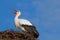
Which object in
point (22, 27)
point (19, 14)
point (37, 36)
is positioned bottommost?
point (37, 36)

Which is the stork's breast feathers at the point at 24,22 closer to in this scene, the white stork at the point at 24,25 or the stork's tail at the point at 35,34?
the white stork at the point at 24,25

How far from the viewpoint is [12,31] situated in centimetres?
1305

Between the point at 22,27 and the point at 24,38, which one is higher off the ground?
the point at 22,27

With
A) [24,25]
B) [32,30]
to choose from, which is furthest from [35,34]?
[24,25]

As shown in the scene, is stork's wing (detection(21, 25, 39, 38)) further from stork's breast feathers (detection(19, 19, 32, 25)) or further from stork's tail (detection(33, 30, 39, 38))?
stork's breast feathers (detection(19, 19, 32, 25))

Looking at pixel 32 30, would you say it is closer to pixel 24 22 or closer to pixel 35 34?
pixel 35 34

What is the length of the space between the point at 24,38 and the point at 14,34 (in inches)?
21.3

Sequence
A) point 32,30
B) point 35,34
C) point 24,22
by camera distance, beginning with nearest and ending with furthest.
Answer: point 35,34
point 32,30
point 24,22

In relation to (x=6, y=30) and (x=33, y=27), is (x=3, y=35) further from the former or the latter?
(x=33, y=27)

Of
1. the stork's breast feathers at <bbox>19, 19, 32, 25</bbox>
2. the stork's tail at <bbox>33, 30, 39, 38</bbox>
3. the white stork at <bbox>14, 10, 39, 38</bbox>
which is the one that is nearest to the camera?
the stork's tail at <bbox>33, 30, 39, 38</bbox>

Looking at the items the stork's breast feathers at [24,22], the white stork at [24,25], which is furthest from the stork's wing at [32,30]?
the stork's breast feathers at [24,22]

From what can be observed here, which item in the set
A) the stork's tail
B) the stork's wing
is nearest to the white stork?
the stork's wing

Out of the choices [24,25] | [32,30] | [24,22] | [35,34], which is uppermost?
[24,22]

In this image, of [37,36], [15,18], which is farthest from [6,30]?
[15,18]
